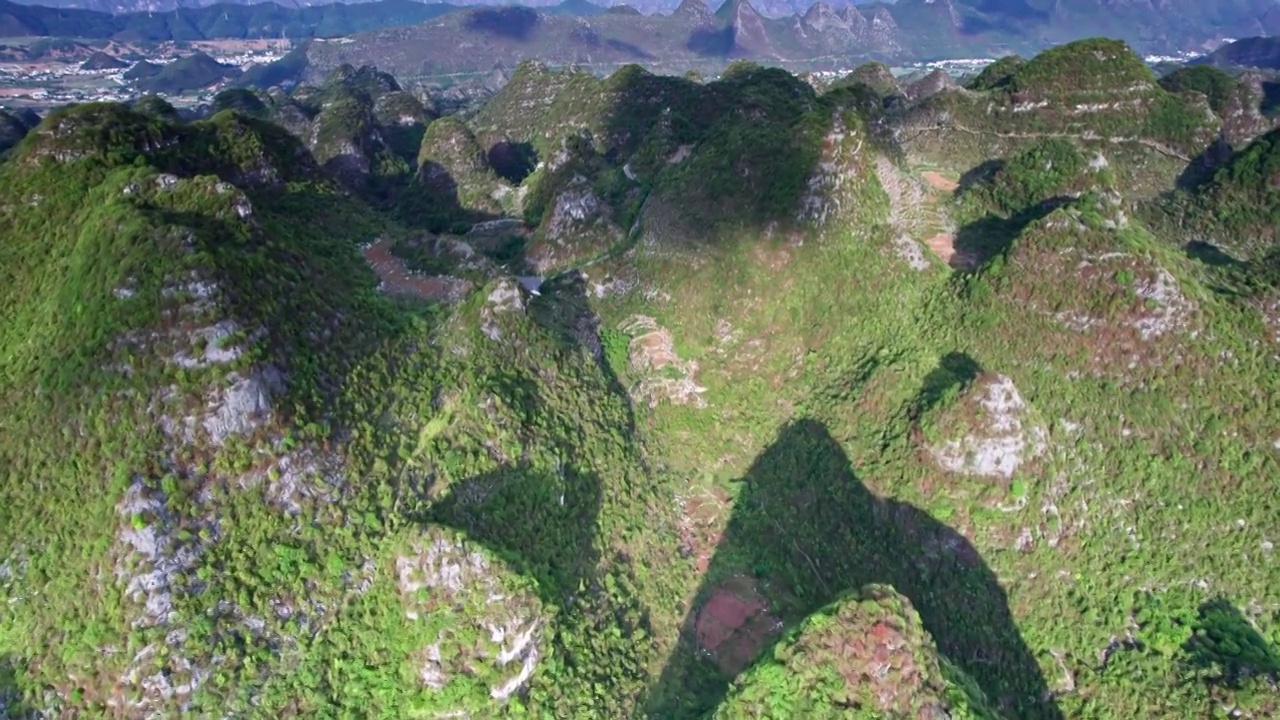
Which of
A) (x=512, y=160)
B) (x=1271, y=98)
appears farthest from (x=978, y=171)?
(x=1271, y=98)

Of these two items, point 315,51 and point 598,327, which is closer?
point 598,327

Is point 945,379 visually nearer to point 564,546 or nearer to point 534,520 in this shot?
point 564,546

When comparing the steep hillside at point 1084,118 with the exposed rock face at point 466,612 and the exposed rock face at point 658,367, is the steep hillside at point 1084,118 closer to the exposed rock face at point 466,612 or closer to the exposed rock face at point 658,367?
the exposed rock face at point 658,367

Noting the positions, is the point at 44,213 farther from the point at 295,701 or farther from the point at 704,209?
the point at 704,209

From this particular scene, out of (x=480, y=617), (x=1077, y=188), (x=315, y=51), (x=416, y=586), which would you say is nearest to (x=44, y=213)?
(x=416, y=586)

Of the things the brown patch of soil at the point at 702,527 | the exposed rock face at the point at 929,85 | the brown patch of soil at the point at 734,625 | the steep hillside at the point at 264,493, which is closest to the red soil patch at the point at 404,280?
the steep hillside at the point at 264,493

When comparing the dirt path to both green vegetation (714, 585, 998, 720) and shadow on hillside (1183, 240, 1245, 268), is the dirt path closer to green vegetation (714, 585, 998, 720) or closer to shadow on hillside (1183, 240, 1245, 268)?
green vegetation (714, 585, 998, 720)
